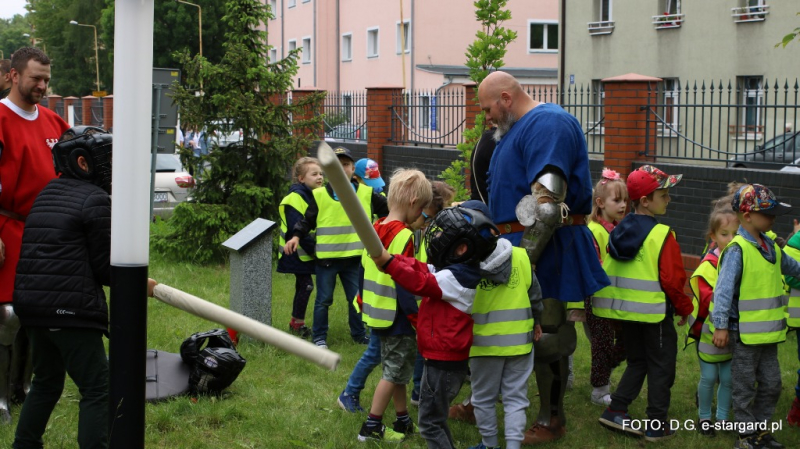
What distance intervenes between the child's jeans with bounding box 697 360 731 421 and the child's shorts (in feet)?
5.85

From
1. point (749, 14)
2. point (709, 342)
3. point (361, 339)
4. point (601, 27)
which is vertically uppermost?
point (601, 27)

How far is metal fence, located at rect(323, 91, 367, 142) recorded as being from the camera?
1764 cm

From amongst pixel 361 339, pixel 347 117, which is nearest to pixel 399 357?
pixel 361 339

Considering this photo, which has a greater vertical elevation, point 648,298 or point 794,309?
point 648,298

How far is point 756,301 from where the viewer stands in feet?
17.1

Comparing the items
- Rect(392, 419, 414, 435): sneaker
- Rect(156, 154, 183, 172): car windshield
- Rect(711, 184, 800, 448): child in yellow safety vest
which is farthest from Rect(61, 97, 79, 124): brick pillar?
Rect(711, 184, 800, 448): child in yellow safety vest

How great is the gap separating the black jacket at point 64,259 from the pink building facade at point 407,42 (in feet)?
105

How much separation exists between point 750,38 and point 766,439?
67.5 ft

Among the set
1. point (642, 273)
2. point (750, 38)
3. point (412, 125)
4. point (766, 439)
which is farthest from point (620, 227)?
point (750, 38)

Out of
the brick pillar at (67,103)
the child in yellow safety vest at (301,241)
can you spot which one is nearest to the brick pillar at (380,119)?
the child in yellow safety vest at (301,241)

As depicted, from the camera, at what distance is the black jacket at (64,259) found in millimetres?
4332

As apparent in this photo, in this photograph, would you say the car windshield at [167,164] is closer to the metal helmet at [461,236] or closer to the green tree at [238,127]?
the green tree at [238,127]

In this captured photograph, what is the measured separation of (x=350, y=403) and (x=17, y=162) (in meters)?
2.51

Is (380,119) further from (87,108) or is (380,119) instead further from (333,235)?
(87,108)
